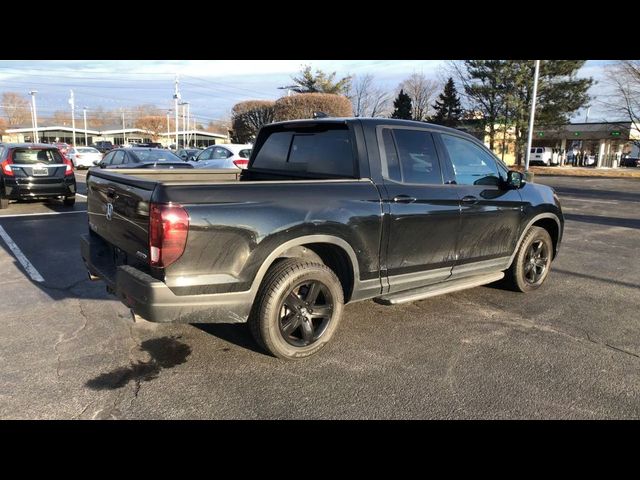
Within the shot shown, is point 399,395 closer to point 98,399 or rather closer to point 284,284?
point 284,284

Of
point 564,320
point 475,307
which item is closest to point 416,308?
point 475,307

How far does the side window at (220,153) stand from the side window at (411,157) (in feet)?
37.6

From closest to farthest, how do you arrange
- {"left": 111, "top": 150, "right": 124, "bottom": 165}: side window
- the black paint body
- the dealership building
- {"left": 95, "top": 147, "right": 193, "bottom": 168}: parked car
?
the black paint body < {"left": 95, "top": 147, "right": 193, "bottom": 168}: parked car < {"left": 111, "top": 150, "right": 124, "bottom": 165}: side window < the dealership building

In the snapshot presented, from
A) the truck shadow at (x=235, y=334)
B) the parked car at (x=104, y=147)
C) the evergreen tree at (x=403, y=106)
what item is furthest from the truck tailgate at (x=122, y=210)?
the evergreen tree at (x=403, y=106)

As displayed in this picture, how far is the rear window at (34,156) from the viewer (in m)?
11.5

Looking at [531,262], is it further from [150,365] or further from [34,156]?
[34,156]

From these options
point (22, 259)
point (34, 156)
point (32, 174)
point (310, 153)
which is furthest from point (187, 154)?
point (310, 153)

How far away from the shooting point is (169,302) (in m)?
3.21

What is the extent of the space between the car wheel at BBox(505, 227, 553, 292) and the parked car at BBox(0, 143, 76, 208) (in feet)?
35.8

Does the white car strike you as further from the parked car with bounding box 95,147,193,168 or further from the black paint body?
the black paint body

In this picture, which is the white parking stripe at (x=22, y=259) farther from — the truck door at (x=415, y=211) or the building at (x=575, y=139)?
the building at (x=575, y=139)

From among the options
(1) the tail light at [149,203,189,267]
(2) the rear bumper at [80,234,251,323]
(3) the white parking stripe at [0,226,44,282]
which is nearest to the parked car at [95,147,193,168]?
(3) the white parking stripe at [0,226,44,282]

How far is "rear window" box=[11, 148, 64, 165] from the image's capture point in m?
11.5
